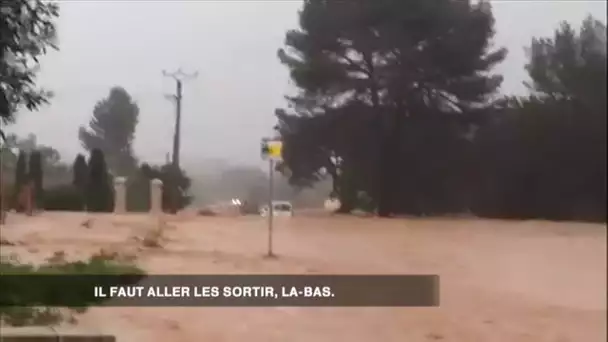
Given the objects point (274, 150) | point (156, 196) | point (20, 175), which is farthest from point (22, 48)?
point (274, 150)

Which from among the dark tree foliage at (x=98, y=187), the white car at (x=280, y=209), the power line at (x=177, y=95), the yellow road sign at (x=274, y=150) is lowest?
the white car at (x=280, y=209)

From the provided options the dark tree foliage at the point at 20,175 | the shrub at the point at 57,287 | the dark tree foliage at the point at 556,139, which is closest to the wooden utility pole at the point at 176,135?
the shrub at the point at 57,287

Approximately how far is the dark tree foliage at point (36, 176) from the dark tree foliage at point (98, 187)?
0.07 meters

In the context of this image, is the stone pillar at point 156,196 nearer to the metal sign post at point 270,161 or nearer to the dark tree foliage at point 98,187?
the dark tree foliage at point 98,187

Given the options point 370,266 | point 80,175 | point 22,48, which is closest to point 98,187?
point 80,175

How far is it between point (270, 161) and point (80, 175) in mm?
284

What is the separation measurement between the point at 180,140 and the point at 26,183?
240 mm

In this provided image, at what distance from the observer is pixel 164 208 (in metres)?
1.05

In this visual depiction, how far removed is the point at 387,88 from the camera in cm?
105

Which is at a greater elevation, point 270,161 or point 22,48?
point 22,48

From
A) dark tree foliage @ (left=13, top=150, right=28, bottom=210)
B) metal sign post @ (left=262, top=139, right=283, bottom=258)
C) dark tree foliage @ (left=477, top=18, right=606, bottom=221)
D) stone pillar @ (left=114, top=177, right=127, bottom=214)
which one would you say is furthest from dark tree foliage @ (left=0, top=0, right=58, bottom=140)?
dark tree foliage @ (left=477, top=18, right=606, bottom=221)

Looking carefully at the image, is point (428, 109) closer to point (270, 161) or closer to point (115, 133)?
point (270, 161)

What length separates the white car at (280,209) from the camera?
3.38ft

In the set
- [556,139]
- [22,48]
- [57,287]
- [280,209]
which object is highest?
[22,48]
